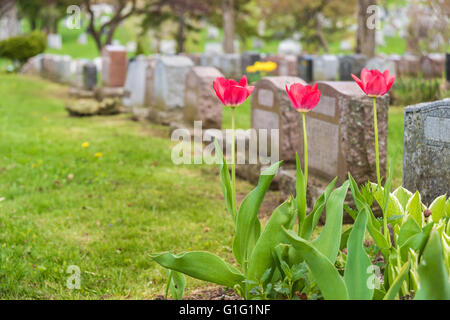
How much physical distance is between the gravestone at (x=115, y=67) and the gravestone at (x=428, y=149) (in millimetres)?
10680

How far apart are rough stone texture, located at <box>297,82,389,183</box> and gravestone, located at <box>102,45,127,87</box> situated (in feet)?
30.6

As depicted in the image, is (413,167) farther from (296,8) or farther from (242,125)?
(296,8)

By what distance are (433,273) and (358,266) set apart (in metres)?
0.29

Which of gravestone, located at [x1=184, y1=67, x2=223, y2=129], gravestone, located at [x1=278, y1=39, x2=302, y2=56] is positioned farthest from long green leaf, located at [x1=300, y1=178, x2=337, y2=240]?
gravestone, located at [x1=278, y1=39, x2=302, y2=56]

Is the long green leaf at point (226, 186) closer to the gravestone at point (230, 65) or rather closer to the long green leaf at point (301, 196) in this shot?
the long green leaf at point (301, 196)

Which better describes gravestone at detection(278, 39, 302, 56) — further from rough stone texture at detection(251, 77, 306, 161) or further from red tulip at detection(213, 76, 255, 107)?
red tulip at detection(213, 76, 255, 107)

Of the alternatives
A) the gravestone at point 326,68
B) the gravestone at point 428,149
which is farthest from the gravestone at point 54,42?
the gravestone at point 428,149

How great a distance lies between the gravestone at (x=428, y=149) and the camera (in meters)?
3.15

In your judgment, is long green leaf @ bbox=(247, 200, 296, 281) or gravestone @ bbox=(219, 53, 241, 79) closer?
long green leaf @ bbox=(247, 200, 296, 281)

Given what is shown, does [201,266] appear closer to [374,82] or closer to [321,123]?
[374,82]

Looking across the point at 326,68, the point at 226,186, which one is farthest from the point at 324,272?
the point at 326,68

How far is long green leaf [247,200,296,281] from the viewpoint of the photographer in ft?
7.19

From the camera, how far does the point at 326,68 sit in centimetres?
1642

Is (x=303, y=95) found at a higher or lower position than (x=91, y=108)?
higher
